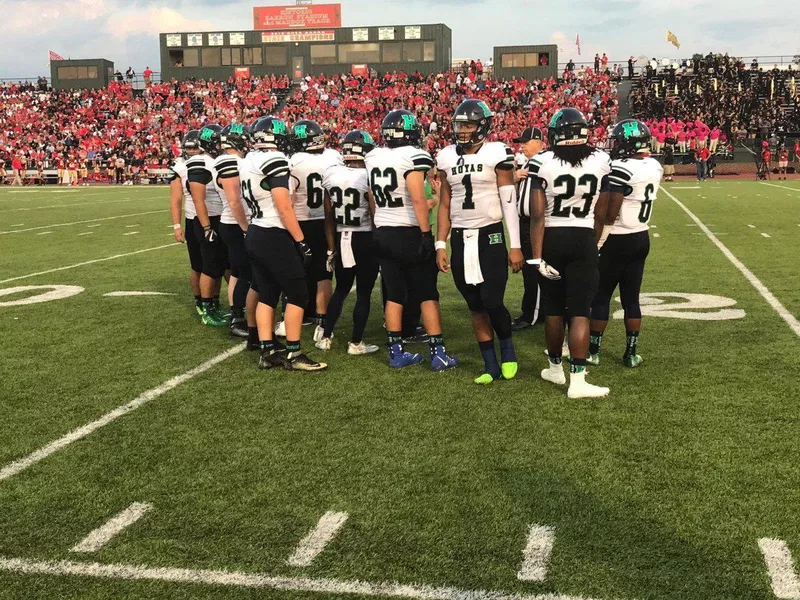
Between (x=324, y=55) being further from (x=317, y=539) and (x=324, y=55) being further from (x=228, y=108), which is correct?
(x=317, y=539)

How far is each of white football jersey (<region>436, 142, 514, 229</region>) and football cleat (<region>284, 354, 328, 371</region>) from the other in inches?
56.2

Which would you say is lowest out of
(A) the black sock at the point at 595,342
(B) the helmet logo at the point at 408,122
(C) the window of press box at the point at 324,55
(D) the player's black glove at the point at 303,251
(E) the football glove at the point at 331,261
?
(A) the black sock at the point at 595,342

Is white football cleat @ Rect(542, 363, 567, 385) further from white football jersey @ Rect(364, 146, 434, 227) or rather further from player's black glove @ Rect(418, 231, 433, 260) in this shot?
white football jersey @ Rect(364, 146, 434, 227)

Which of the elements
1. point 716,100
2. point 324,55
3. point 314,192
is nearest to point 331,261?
point 314,192

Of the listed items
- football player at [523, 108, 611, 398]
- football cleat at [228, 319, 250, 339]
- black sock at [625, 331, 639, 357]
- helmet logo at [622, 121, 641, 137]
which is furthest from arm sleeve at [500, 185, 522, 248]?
football cleat at [228, 319, 250, 339]

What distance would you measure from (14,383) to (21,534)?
8.51 feet

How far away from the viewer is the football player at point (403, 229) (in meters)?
5.72

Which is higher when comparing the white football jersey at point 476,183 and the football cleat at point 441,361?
the white football jersey at point 476,183

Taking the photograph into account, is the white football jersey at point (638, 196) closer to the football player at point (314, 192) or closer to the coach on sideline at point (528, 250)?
the coach on sideline at point (528, 250)

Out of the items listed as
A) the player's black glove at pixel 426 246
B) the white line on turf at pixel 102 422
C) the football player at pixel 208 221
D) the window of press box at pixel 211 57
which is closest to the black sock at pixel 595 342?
the player's black glove at pixel 426 246

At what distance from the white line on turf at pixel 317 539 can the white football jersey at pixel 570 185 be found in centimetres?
249

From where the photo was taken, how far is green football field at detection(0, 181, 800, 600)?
302 centimetres

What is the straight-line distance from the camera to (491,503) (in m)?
3.60

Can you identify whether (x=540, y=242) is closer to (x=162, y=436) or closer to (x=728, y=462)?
(x=728, y=462)
